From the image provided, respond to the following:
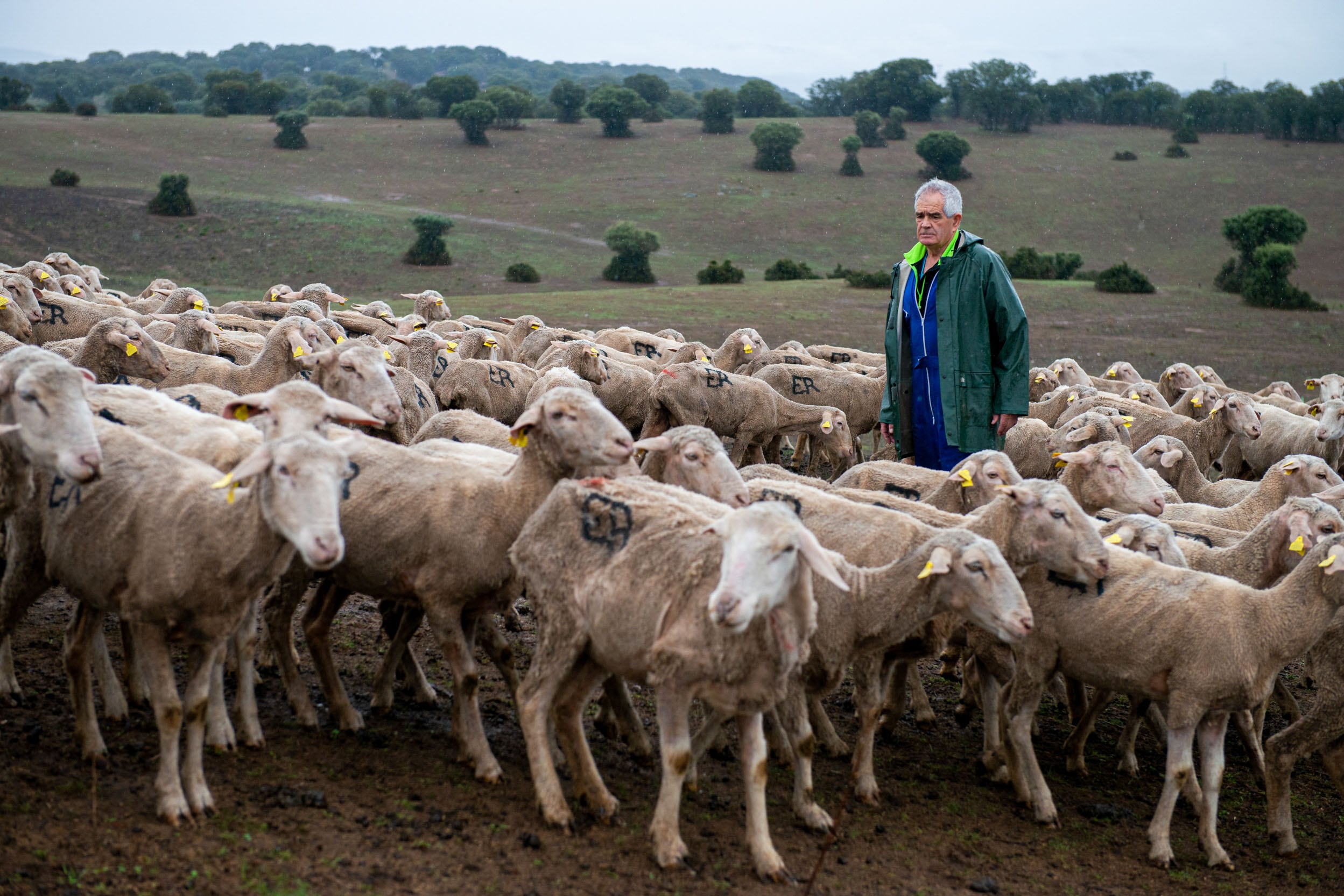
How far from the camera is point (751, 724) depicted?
19.4ft

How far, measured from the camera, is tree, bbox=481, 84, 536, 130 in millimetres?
83500

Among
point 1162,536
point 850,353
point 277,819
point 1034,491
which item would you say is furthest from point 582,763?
point 850,353

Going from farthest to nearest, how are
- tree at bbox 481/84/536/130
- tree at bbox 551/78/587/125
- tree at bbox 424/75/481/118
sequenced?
1. tree at bbox 424/75/481/118
2. tree at bbox 551/78/587/125
3. tree at bbox 481/84/536/130

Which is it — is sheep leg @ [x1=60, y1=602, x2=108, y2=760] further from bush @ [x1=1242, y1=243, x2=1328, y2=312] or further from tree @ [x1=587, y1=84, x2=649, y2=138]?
tree @ [x1=587, y1=84, x2=649, y2=138]

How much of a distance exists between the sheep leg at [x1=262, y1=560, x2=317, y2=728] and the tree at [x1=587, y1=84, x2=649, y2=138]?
79754mm

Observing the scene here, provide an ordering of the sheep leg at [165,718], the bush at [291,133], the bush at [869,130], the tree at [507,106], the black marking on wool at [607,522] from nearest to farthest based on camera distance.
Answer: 1. the sheep leg at [165,718]
2. the black marking on wool at [607,522]
3. the bush at [291,133]
4. the bush at [869,130]
5. the tree at [507,106]

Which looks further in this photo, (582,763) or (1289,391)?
(1289,391)

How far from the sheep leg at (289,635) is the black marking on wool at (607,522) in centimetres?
180

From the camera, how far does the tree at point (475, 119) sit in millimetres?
78000

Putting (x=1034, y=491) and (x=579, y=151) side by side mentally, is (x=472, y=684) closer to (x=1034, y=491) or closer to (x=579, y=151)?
(x=1034, y=491)

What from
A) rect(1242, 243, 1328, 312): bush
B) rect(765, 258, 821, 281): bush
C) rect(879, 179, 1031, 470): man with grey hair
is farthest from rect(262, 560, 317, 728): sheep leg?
rect(1242, 243, 1328, 312): bush

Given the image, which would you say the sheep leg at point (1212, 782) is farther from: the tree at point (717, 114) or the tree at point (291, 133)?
the tree at point (717, 114)

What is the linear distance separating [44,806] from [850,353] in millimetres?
15743

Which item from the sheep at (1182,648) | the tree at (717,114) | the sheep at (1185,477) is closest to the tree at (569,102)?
the tree at (717,114)
